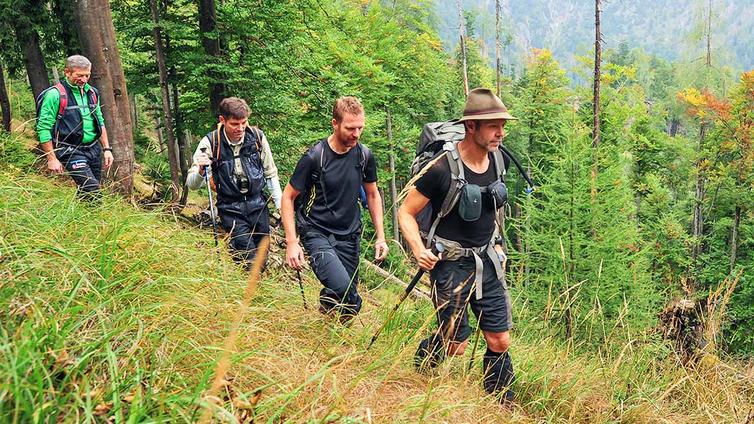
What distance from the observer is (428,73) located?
2691 centimetres

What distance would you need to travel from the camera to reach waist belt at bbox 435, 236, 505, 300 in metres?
3.56

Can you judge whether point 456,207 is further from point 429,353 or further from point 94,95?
point 94,95

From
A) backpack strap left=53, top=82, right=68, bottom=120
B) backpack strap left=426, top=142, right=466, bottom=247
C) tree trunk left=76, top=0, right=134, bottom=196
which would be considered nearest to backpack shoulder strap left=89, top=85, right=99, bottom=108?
tree trunk left=76, top=0, right=134, bottom=196

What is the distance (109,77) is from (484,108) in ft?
13.3

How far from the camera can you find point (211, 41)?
30.5 feet

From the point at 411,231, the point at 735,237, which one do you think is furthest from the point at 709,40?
the point at 411,231

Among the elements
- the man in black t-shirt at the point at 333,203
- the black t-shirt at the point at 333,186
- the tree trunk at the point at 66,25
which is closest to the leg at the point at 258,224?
the man in black t-shirt at the point at 333,203

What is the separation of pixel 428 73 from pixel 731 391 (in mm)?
24439

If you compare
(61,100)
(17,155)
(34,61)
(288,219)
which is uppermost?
(34,61)

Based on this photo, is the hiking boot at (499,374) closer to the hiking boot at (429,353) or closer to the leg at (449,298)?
the leg at (449,298)

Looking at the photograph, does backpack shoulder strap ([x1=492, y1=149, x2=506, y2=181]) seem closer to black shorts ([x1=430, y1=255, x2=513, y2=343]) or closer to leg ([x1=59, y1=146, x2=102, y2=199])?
black shorts ([x1=430, y1=255, x2=513, y2=343])

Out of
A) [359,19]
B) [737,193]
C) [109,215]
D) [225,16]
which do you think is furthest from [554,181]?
[737,193]

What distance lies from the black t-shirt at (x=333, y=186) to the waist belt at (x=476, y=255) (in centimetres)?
94

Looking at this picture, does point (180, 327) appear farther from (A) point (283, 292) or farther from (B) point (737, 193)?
(B) point (737, 193)
